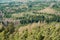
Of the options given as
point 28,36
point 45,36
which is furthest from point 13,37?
point 45,36

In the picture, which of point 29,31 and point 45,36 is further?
point 29,31

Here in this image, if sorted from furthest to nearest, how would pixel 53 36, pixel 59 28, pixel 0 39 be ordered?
pixel 0 39, pixel 59 28, pixel 53 36

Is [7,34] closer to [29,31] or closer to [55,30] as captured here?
[29,31]

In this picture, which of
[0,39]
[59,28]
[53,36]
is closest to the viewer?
[53,36]

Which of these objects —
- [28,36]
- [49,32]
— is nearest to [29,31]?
[28,36]

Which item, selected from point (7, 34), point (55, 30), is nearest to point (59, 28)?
point (55, 30)

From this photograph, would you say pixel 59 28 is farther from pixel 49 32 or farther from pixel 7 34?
pixel 7 34

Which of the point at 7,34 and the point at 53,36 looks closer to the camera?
the point at 53,36
